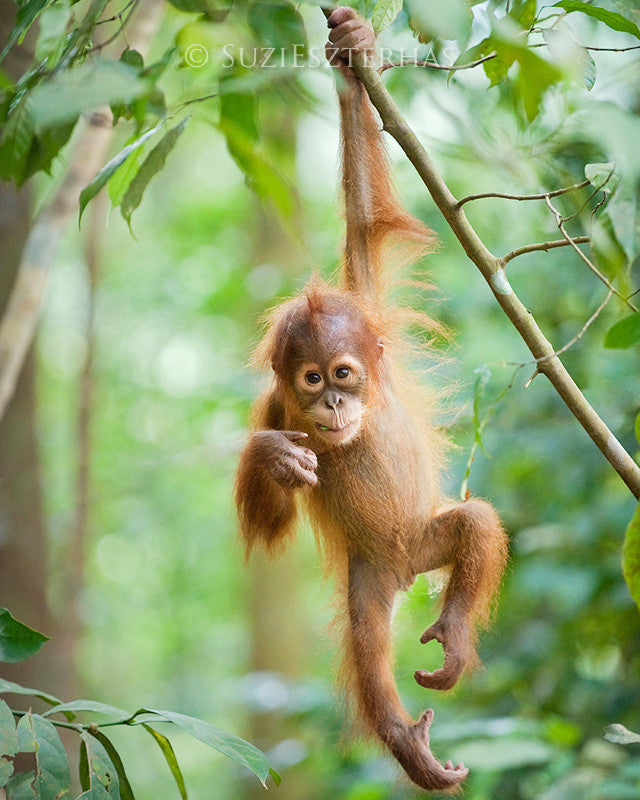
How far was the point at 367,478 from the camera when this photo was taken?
2.54 metres

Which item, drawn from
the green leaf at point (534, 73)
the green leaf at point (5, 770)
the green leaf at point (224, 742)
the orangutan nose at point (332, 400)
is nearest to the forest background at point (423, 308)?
the green leaf at point (534, 73)

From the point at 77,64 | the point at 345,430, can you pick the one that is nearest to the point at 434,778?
the point at 345,430

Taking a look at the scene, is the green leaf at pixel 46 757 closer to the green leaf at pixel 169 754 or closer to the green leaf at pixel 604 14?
the green leaf at pixel 169 754

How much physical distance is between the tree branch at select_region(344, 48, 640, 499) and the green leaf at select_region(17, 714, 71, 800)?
1119mm

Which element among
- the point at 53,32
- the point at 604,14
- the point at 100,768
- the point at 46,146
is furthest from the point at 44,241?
the point at 604,14

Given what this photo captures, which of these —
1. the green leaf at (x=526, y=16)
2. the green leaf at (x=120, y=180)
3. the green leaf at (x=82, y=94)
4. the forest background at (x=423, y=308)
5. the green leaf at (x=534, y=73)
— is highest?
the green leaf at (x=82, y=94)

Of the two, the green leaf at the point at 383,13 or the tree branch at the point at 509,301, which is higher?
the green leaf at the point at 383,13

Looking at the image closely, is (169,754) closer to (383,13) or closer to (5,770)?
(5,770)

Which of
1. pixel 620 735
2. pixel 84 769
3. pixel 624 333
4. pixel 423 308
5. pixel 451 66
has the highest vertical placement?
pixel 451 66

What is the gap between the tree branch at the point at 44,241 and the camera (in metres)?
2.92

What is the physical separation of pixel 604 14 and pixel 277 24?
2.16 feet

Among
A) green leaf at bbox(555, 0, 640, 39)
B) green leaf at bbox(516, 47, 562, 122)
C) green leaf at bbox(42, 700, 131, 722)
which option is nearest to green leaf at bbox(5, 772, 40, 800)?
green leaf at bbox(42, 700, 131, 722)

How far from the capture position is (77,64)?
1.73 meters

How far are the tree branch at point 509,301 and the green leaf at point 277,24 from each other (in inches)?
7.9
